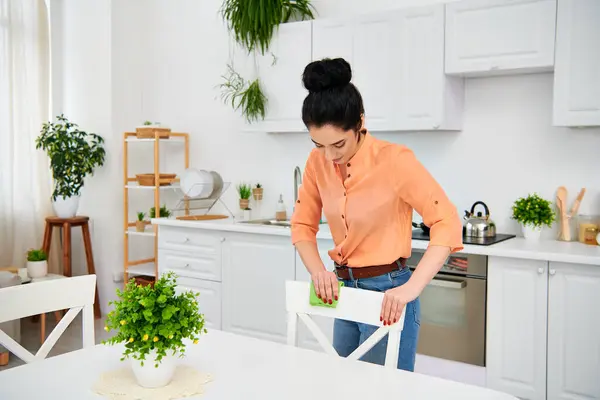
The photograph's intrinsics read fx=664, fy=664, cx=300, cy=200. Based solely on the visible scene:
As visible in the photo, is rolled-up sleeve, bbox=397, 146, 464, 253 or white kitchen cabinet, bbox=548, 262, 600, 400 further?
white kitchen cabinet, bbox=548, 262, 600, 400

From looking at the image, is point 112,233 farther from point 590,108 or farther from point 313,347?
point 590,108

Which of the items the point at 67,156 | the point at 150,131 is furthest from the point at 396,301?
the point at 67,156

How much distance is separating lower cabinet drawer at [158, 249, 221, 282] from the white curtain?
124cm

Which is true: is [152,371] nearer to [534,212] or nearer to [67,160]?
[534,212]

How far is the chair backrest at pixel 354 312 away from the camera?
1814 mm

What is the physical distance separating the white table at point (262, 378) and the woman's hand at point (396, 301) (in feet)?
0.58

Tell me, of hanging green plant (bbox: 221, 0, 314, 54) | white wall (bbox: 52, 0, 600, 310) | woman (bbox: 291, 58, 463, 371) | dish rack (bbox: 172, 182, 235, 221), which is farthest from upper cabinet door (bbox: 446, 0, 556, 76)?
dish rack (bbox: 172, 182, 235, 221)

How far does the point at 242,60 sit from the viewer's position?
4.30m

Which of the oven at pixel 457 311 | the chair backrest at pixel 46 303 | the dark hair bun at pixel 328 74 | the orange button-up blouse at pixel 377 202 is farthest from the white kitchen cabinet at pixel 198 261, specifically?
the dark hair bun at pixel 328 74

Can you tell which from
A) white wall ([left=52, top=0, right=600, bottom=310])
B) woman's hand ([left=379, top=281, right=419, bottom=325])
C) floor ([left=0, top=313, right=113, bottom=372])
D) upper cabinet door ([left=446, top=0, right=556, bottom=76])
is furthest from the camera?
floor ([left=0, top=313, right=113, bottom=372])

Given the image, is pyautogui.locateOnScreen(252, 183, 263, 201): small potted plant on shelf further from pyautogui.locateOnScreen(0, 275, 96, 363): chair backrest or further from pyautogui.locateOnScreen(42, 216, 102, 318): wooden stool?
pyautogui.locateOnScreen(0, 275, 96, 363): chair backrest

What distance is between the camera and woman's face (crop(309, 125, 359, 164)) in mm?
1885

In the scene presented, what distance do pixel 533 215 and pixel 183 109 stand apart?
269cm

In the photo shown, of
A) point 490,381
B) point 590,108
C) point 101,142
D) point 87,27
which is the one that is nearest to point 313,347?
point 490,381
